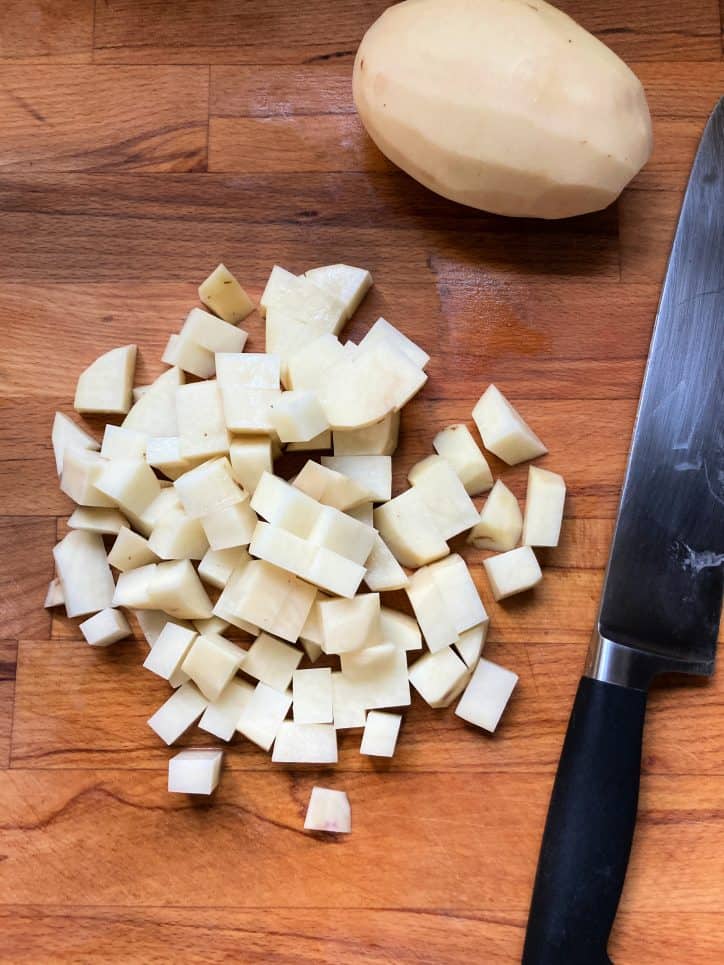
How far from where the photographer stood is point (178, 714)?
5.40 feet

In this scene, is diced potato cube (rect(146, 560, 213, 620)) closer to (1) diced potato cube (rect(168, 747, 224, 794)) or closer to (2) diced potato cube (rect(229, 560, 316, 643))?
(2) diced potato cube (rect(229, 560, 316, 643))

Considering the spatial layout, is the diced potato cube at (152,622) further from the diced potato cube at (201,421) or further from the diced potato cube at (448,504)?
the diced potato cube at (448,504)

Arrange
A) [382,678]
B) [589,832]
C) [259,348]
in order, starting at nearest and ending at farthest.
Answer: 1. [589,832]
2. [382,678]
3. [259,348]

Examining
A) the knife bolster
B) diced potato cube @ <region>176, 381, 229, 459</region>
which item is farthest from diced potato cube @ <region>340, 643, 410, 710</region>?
diced potato cube @ <region>176, 381, 229, 459</region>

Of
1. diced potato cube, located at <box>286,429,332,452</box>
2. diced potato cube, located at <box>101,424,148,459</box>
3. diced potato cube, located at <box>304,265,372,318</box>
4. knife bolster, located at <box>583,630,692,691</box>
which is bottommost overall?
knife bolster, located at <box>583,630,692,691</box>

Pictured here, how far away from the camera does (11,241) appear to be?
1770mm

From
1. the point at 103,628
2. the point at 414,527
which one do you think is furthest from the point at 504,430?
the point at 103,628

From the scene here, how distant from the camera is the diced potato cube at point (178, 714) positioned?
1643 millimetres

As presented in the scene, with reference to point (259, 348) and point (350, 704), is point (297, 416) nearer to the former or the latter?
point (259, 348)

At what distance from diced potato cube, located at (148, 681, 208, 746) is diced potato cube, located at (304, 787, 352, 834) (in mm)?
245

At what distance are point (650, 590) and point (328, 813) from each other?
2.15ft

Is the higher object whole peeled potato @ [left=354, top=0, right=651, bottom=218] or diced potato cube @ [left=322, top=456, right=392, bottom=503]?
whole peeled potato @ [left=354, top=0, right=651, bottom=218]

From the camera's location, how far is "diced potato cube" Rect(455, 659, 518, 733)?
64.4 inches

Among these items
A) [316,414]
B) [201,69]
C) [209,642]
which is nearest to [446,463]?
[316,414]
